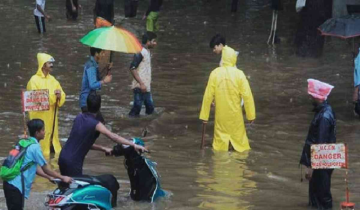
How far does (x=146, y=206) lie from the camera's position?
A: 1034 cm

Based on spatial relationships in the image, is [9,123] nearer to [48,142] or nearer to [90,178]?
[48,142]

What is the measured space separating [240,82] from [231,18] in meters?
14.9

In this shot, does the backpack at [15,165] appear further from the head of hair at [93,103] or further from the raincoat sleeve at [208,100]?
the raincoat sleeve at [208,100]

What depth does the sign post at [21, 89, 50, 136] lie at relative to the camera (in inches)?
465

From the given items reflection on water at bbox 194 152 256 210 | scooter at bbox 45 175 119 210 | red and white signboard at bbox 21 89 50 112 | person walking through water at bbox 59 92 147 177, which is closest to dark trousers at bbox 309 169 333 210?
reflection on water at bbox 194 152 256 210

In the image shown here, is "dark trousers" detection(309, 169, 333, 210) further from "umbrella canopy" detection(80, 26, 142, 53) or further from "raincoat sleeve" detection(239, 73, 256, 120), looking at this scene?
"umbrella canopy" detection(80, 26, 142, 53)

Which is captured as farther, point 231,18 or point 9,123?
point 231,18

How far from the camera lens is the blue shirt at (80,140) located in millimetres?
9734

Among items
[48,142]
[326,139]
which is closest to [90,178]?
[326,139]

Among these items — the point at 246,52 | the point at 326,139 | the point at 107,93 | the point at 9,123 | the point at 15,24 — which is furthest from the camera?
the point at 15,24

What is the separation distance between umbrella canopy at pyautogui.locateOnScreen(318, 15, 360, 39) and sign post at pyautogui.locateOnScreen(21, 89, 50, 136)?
5.98 meters

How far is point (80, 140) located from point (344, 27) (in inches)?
302

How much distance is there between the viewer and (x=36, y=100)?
11.9 metres

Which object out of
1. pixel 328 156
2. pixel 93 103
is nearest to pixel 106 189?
pixel 93 103
